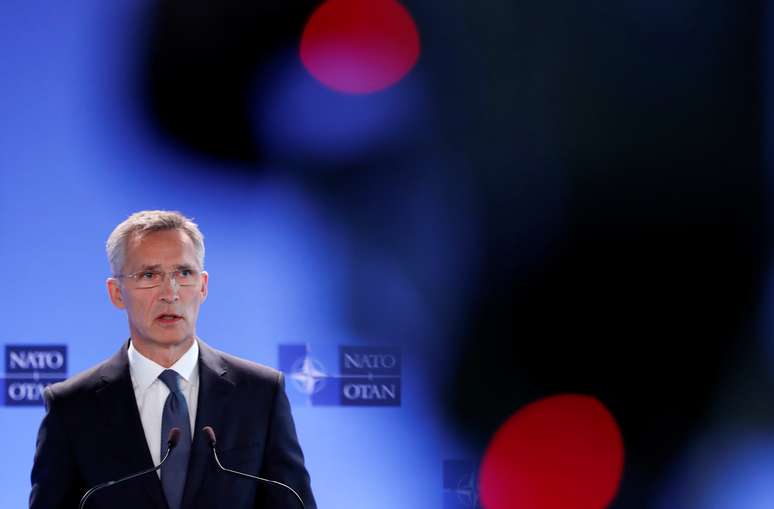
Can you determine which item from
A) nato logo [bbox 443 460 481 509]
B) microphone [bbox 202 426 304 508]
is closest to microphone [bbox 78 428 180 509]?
microphone [bbox 202 426 304 508]

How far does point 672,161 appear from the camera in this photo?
3266 millimetres

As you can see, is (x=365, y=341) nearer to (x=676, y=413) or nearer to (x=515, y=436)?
(x=515, y=436)

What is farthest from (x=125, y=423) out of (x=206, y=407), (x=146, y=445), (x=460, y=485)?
(x=460, y=485)

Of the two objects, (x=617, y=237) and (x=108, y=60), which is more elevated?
(x=108, y=60)

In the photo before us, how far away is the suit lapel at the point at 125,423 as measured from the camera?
68.9 inches

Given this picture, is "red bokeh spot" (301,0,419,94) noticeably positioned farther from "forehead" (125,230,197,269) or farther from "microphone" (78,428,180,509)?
"microphone" (78,428,180,509)

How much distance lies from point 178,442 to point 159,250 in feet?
1.33

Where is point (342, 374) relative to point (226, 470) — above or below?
above

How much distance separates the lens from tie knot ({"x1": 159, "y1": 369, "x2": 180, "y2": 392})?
6.04 feet

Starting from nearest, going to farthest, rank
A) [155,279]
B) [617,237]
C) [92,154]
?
[155,279]
[92,154]
[617,237]

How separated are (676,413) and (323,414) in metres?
1.29

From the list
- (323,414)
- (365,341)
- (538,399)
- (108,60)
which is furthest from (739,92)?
(108,60)

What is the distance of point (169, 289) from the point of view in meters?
1.87

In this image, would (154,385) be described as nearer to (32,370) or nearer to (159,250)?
(159,250)
